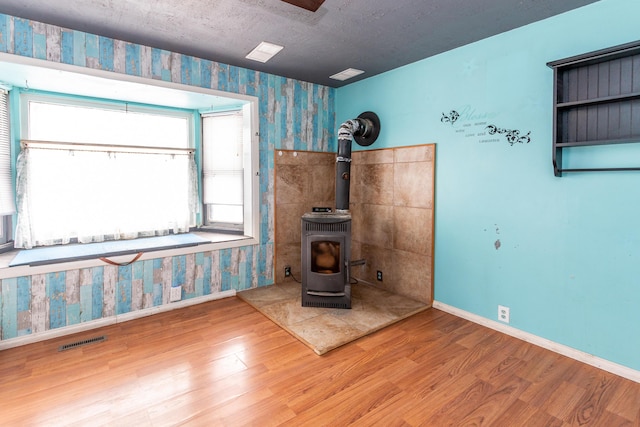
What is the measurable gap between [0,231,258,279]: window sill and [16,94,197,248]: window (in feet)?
1.33

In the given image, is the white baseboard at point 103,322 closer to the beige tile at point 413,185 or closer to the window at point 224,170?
the window at point 224,170

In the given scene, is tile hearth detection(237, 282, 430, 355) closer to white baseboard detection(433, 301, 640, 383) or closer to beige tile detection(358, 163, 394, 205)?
white baseboard detection(433, 301, 640, 383)

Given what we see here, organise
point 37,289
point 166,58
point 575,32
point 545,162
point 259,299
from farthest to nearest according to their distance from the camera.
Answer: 1. point 259,299
2. point 166,58
3. point 37,289
4. point 545,162
5. point 575,32

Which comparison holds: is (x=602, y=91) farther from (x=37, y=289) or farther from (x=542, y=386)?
(x=37, y=289)

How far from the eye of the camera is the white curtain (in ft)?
9.71

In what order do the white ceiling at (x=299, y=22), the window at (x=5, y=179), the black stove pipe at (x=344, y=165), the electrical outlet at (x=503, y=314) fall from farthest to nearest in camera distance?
the black stove pipe at (x=344, y=165) → the window at (x=5, y=179) → the electrical outlet at (x=503, y=314) → the white ceiling at (x=299, y=22)

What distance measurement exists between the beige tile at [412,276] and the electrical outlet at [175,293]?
230cm

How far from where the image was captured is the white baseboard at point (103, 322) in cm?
250

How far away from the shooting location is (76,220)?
3170 mm

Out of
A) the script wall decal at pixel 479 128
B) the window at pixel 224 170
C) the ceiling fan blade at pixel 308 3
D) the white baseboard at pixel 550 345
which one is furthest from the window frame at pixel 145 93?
the white baseboard at pixel 550 345

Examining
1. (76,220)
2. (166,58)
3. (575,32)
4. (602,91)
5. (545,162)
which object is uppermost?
(166,58)

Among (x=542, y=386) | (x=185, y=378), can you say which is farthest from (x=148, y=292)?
(x=542, y=386)

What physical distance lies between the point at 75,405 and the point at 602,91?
149 inches

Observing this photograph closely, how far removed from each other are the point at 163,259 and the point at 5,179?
1491 millimetres
